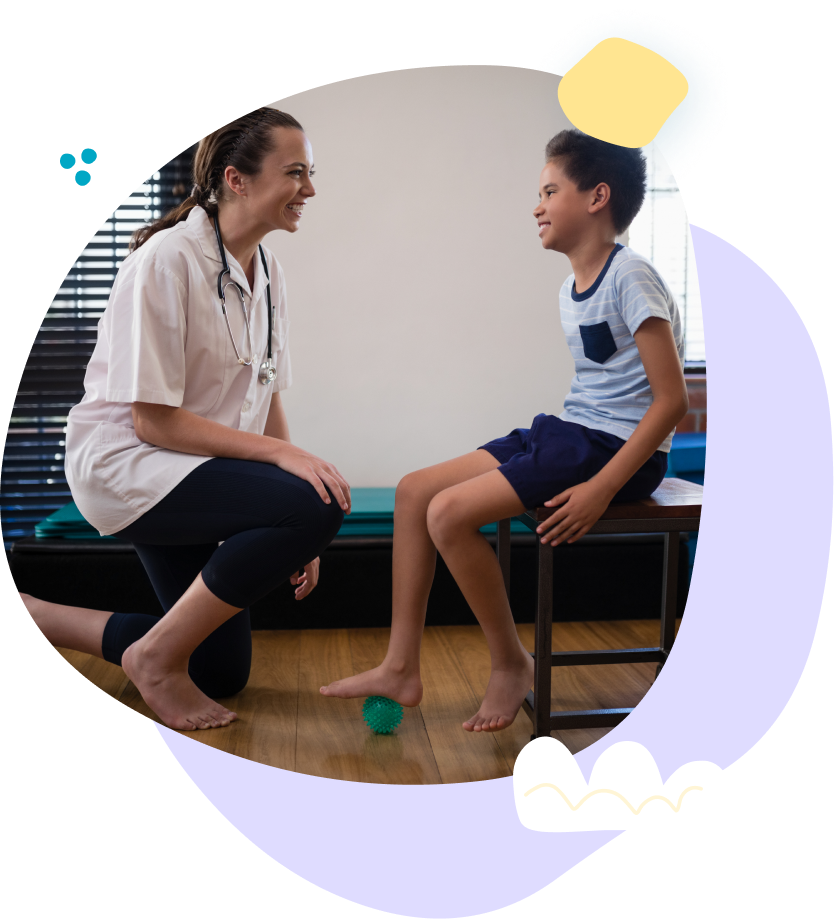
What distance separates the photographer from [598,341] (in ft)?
3.59

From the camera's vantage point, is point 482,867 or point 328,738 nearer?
point 328,738

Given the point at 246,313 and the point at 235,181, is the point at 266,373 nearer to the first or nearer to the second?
the point at 246,313

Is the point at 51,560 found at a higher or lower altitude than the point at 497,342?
lower

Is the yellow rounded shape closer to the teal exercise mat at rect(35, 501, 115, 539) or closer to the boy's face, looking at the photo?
the boy's face

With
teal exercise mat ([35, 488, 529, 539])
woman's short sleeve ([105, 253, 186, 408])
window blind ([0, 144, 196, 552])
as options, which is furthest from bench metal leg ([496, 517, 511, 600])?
window blind ([0, 144, 196, 552])

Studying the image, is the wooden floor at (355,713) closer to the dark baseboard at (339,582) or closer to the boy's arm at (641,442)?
the dark baseboard at (339,582)

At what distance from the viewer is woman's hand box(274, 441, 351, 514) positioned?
43.1 inches

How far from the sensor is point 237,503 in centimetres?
111

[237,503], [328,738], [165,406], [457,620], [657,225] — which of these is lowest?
[328,738]

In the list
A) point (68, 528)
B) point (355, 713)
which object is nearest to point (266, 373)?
point (68, 528)

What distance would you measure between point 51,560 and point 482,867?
0.71 m

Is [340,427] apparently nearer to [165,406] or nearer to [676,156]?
[165,406]

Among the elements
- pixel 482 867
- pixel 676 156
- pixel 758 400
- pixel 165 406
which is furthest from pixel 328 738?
pixel 676 156

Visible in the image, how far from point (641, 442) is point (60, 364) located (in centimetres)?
72
